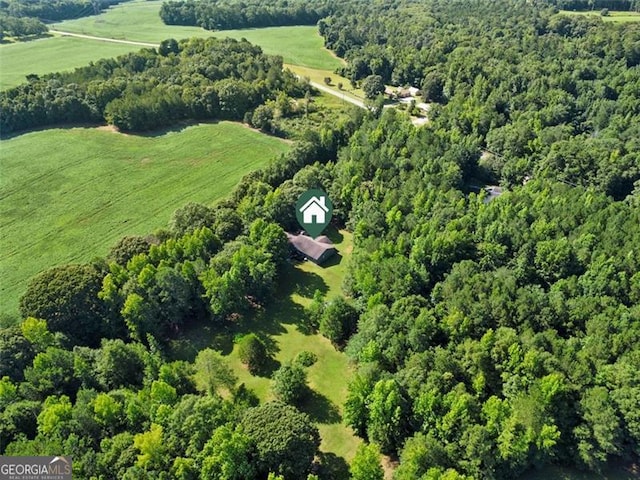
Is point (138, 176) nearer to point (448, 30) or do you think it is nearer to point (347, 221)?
point (347, 221)

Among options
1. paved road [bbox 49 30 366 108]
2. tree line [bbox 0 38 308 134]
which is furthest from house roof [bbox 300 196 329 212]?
paved road [bbox 49 30 366 108]

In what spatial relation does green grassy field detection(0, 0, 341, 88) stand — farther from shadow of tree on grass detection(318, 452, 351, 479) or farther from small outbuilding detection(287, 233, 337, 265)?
shadow of tree on grass detection(318, 452, 351, 479)

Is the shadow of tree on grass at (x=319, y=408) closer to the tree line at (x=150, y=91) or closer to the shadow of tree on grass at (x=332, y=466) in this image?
the shadow of tree on grass at (x=332, y=466)

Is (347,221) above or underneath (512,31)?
underneath

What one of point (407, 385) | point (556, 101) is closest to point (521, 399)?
point (407, 385)

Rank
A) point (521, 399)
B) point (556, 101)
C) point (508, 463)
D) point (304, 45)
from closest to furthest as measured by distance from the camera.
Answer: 1. point (508, 463)
2. point (521, 399)
3. point (556, 101)
4. point (304, 45)
